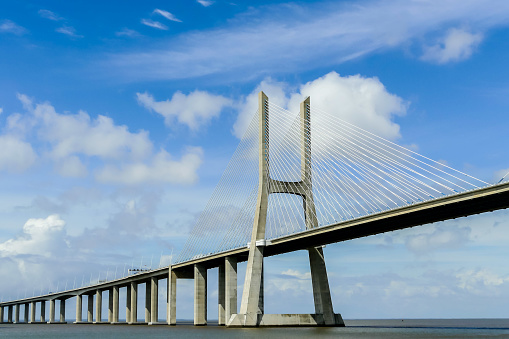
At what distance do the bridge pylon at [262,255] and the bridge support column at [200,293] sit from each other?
63.8 feet

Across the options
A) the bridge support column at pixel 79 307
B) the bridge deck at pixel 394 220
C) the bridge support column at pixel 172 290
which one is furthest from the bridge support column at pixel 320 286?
the bridge support column at pixel 79 307

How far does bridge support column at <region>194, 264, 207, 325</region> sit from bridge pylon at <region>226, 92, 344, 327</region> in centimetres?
1943

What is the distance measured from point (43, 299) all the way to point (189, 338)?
104273 millimetres

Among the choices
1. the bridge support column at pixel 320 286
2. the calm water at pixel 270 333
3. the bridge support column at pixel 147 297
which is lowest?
the calm water at pixel 270 333

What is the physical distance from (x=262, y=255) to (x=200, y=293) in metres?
25.7

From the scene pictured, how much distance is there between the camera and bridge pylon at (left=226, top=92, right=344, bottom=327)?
72.1 meters

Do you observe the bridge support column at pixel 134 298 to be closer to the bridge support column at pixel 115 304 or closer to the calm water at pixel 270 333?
the bridge support column at pixel 115 304

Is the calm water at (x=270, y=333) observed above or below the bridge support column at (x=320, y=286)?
below

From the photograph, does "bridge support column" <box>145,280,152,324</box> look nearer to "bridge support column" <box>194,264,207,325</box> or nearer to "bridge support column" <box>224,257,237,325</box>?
"bridge support column" <box>194,264,207,325</box>

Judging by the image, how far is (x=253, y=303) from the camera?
2847 inches

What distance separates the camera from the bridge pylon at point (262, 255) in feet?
236

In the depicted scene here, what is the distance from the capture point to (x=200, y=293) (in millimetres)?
95562

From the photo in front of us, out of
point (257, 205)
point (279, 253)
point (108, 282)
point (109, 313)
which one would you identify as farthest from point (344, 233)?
point (109, 313)

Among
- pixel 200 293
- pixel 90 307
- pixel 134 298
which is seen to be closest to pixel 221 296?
pixel 200 293
